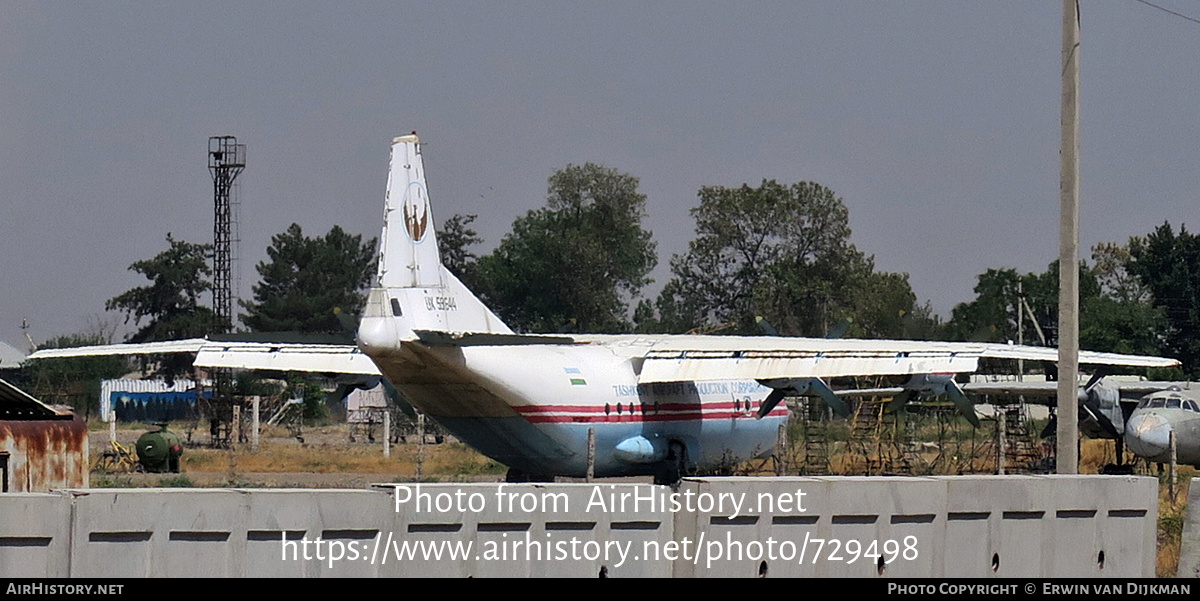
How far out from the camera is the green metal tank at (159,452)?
1577 inches

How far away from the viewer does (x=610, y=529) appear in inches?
532

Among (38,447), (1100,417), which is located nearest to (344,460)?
(1100,417)

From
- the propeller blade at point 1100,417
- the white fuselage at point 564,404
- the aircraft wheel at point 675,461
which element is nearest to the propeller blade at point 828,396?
the white fuselage at point 564,404

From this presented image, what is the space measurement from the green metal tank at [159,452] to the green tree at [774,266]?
145 ft

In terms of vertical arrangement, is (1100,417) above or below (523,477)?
above

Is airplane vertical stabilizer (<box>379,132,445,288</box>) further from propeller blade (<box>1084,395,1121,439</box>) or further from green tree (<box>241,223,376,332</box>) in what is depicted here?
green tree (<box>241,223,376,332</box>)

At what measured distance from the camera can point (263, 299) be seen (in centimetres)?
10281

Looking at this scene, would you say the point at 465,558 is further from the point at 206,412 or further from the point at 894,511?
the point at 206,412

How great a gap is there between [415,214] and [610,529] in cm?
1664

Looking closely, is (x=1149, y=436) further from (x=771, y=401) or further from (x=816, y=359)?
(x=816, y=359)

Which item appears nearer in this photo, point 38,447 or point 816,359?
point 38,447

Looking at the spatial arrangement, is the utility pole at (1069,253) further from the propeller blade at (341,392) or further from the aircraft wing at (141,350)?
the aircraft wing at (141,350)

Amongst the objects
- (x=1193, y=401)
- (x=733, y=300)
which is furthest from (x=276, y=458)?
(x=733, y=300)

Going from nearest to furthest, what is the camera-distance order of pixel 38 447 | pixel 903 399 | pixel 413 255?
pixel 38 447, pixel 413 255, pixel 903 399
